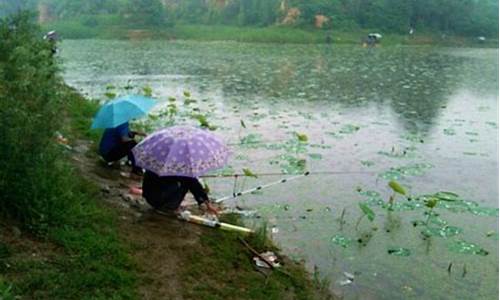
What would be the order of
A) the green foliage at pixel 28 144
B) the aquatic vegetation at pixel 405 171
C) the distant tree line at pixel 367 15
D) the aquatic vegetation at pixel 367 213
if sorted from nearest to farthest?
the green foliage at pixel 28 144 → the aquatic vegetation at pixel 367 213 → the aquatic vegetation at pixel 405 171 → the distant tree line at pixel 367 15

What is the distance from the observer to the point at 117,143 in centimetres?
799

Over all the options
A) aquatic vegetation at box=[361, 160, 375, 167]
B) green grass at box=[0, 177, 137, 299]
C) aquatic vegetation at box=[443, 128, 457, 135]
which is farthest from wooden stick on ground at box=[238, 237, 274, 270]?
aquatic vegetation at box=[443, 128, 457, 135]

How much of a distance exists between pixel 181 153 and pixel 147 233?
0.99m

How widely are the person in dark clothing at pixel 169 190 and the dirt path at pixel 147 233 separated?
0.68 feet

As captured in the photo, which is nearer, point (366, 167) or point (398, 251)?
point (398, 251)

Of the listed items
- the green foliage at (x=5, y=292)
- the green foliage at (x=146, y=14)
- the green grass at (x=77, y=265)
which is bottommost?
the green foliage at (x=146, y=14)

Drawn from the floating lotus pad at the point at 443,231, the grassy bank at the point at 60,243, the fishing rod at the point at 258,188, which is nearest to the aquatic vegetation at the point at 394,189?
the floating lotus pad at the point at 443,231

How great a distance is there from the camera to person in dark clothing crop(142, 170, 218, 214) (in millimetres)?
6430

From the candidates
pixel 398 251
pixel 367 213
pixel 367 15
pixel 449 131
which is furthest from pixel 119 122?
pixel 367 15

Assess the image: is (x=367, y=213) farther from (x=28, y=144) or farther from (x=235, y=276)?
(x=28, y=144)

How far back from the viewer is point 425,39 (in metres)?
67.1

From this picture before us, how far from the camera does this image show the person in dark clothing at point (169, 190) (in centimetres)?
643

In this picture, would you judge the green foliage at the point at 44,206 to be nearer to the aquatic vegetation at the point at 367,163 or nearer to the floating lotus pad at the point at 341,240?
the floating lotus pad at the point at 341,240

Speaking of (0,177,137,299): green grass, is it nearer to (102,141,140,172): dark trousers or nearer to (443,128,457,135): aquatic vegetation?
(102,141,140,172): dark trousers
